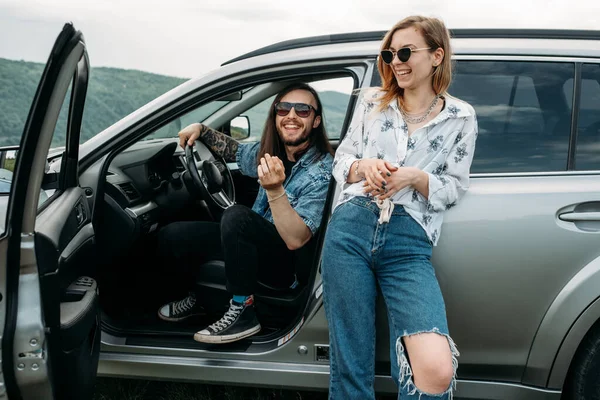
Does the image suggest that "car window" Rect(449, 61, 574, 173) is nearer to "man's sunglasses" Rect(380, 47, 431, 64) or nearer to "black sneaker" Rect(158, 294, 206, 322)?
"man's sunglasses" Rect(380, 47, 431, 64)

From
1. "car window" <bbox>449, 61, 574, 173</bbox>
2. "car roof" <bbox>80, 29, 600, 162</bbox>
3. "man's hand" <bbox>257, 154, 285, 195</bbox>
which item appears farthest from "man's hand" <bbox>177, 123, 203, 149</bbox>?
"car window" <bbox>449, 61, 574, 173</bbox>

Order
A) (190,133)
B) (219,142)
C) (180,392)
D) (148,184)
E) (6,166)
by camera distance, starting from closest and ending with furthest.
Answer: (6,166)
(180,392)
(190,133)
(219,142)
(148,184)

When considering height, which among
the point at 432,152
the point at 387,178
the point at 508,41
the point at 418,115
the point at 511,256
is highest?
the point at 508,41

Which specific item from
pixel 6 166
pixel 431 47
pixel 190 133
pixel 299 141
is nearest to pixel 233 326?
pixel 299 141

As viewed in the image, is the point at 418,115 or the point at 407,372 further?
the point at 418,115

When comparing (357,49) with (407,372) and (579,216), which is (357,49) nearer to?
(579,216)

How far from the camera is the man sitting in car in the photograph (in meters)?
2.56

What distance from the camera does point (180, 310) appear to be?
122 inches

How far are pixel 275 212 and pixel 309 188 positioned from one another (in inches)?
9.7

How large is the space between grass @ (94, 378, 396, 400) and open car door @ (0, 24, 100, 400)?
74cm

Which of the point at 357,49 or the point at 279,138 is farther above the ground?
the point at 357,49

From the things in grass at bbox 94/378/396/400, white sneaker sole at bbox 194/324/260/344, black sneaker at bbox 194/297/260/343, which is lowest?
grass at bbox 94/378/396/400

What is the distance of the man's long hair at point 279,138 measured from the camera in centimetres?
283

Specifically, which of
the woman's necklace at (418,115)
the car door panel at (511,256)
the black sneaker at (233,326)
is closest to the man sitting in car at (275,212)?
the black sneaker at (233,326)
